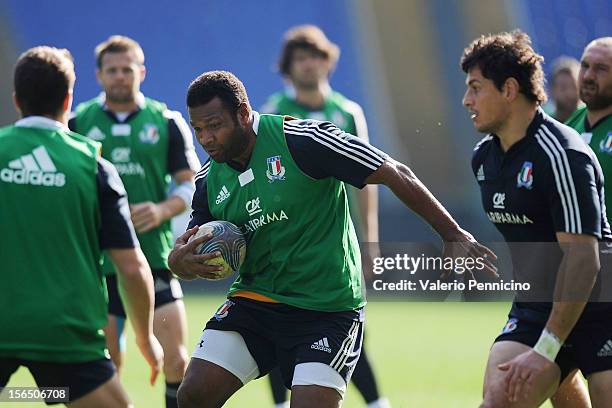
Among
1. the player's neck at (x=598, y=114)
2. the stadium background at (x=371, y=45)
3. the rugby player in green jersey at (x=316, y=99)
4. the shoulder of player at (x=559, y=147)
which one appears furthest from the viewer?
the stadium background at (x=371, y=45)

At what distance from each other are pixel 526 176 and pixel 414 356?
A: 22.1 ft

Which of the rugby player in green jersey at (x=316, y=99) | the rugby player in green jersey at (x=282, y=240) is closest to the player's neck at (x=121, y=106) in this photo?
the rugby player in green jersey at (x=316, y=99)

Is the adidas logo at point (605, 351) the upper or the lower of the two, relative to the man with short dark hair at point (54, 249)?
lower

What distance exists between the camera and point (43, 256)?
15.9 ft

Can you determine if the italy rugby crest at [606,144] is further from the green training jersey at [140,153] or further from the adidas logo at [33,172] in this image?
the green training jersey at [140,153]

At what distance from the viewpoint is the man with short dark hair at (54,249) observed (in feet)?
15.8

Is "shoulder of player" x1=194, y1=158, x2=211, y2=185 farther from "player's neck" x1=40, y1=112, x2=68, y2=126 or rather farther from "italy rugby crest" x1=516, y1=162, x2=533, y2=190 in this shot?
"italy rugby crest" x1=516, y1=162, x2=533, y2=190

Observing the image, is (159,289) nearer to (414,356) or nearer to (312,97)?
(312,97)

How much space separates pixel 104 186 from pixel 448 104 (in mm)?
18741

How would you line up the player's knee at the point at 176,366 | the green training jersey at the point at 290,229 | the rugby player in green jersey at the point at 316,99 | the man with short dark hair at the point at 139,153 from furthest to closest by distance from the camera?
1. the rugby player in green jersey at the point at 316,99
2. the man with short dark hair at the point at 139,153
3. the player's knee at the point at 176,366
4. the green training jersey at the point at 290,229

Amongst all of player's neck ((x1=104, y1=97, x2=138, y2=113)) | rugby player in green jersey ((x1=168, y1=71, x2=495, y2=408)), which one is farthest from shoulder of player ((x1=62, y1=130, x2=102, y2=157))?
player's neck ((x1=104, y1=97, x2=138, y2=113))

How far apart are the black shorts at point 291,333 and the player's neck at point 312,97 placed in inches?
155

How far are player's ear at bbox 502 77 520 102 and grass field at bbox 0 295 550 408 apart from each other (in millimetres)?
2921

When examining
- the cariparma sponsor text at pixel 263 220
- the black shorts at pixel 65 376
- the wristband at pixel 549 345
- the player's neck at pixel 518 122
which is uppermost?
the player's neck at pixel 518 122
